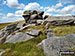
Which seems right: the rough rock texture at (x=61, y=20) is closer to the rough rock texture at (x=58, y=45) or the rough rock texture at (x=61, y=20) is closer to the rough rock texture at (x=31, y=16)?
the rough rock texture at (x=31, y=16)

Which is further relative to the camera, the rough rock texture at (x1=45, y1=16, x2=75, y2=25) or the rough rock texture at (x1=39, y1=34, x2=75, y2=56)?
the rough rock texture at (x1=45, y1=16, x2=75, y2=25)

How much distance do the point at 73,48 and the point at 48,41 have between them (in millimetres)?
4403

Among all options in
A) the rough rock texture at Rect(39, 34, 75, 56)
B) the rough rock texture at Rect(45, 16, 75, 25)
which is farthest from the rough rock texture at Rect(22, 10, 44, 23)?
the rough rock texture at Rect(39, 34, 75, 56)

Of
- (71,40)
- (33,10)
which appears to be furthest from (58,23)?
(33,10)

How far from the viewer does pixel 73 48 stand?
16359 millimetres

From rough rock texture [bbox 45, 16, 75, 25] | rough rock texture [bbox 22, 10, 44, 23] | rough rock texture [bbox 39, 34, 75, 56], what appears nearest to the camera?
rough rock texture [bbox 39, 34, 75, 56]

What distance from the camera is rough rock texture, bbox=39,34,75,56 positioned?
16.4 meters

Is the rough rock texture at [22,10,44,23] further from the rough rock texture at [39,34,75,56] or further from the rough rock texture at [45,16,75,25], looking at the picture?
the rough rock texture at [39,34,75,56]

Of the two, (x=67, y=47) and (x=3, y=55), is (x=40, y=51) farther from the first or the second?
(x=3, y=55)

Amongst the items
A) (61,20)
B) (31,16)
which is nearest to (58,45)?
(61,20)

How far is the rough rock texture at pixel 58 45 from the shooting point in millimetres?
16391

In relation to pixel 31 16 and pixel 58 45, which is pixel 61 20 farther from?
pixel 31 16

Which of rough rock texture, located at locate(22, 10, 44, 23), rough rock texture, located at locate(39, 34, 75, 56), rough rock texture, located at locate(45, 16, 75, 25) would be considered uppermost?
rough rock texture, located at locate(22, 10, 44, 23)

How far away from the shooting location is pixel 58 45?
17109mm
